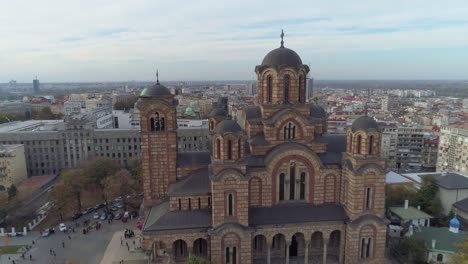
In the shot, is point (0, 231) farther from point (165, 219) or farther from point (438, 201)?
point (438, 201)

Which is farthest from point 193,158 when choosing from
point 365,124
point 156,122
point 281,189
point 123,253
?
point 365,124

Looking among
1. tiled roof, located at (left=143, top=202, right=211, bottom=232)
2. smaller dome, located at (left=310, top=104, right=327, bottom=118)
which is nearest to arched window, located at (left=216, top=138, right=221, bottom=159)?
tiled roof, located at (left=143, top=202, right=211, bottom=232)

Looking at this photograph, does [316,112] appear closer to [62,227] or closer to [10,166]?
Result: [62,227]

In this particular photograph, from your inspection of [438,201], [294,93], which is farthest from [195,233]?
[438,201]

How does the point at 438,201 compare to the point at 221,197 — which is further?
the point at 438,201

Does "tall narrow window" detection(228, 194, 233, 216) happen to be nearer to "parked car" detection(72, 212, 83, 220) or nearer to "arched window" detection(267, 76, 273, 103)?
"arched window" detection(267, 76, 273, 103)
